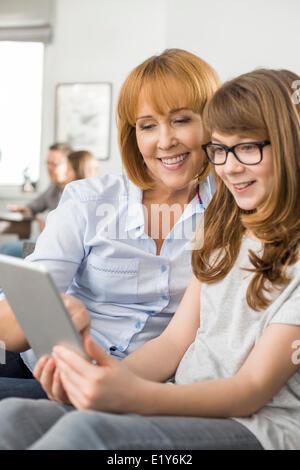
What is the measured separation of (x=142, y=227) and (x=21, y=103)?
485cm

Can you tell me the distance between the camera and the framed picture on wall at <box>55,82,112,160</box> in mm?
5656

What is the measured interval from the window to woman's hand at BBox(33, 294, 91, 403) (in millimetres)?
5059

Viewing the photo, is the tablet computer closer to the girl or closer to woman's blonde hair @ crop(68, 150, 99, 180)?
the girl

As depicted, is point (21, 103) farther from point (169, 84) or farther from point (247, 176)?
point (247, 176)

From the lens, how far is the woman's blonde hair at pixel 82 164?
411cm

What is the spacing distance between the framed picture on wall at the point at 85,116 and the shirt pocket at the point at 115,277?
4.34 meters

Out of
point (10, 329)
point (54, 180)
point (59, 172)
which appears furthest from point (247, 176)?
point (54, 180)

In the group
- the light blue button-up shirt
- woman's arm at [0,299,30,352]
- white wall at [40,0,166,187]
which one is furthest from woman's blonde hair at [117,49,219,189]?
white wall at [40,0,166,187]

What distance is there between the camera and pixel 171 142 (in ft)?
4.58

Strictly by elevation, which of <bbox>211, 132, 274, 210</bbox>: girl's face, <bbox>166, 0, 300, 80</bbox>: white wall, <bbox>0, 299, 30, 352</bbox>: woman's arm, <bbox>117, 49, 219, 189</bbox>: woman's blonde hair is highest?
<bbox>166, 0, 300, 80</bbox>: white wall

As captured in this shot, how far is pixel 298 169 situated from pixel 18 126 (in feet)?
17.0

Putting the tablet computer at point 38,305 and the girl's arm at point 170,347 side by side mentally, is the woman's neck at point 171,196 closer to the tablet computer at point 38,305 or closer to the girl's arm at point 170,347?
the girl's arm at point 170,347
